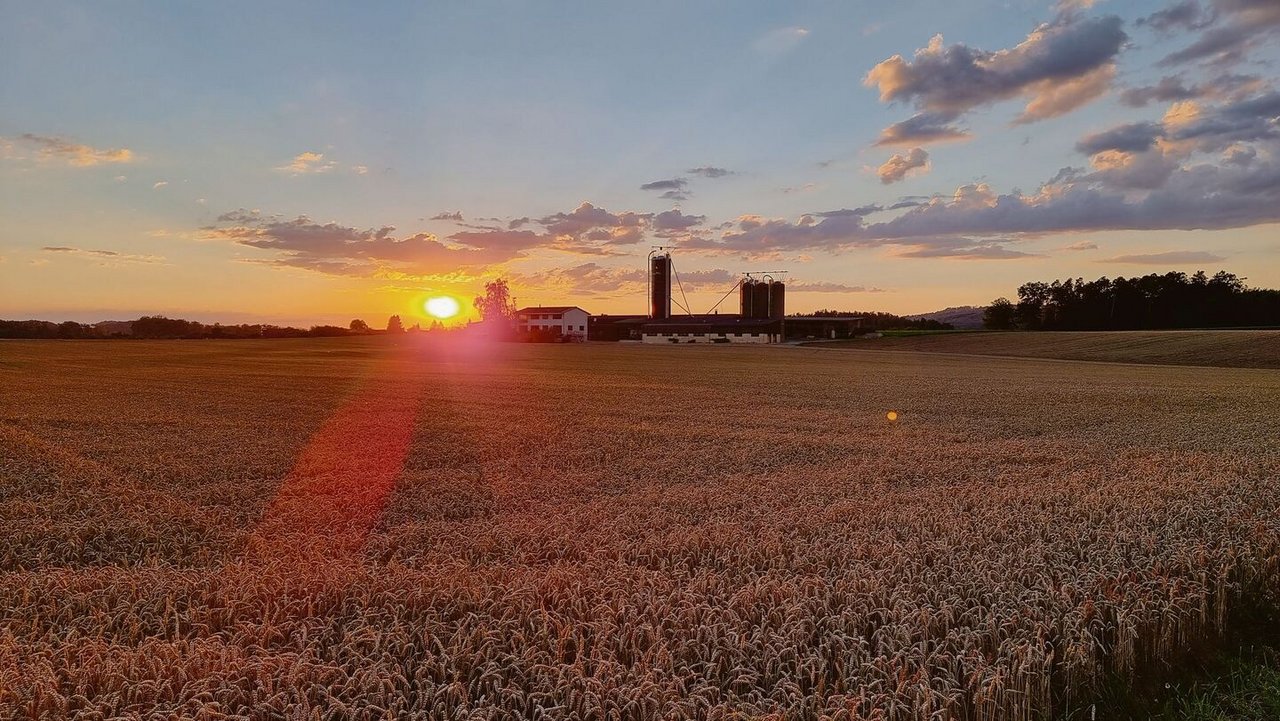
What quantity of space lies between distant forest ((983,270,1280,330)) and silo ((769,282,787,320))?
46.5 m

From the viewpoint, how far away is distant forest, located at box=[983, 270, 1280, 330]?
422 ft

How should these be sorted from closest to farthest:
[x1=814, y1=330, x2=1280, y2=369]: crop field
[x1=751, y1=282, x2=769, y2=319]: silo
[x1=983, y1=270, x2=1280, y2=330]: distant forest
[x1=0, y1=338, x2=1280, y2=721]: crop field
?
[x1=0, y1=338, x2=1280, y2=721]: crop field, [x1=814, y1=330, x2=1280, y2=369]: crop field, [x1=983, y1=270, x2=1280, y2=330]: distant forest, [x1=751, y1=282, x2=769, y2=319]: silo

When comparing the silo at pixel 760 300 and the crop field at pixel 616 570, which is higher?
the silo at pixel 760 300

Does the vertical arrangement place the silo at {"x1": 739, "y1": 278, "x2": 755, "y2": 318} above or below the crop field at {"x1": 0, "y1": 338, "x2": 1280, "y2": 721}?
above

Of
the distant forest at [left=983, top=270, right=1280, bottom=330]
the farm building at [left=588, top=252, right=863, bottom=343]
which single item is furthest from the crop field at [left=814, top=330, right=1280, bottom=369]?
the distant forest at [left=983, top=270, right=1280, bottom=330]

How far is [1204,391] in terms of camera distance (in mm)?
32406

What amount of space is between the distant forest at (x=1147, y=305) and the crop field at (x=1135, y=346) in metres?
45.6

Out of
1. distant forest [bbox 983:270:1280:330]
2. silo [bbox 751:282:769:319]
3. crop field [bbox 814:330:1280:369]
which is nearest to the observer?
crop field [bbox 814:330:1280:369]

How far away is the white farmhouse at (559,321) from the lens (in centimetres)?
14312

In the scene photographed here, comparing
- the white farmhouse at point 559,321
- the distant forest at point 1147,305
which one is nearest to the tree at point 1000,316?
the distant forest at point 1147,305

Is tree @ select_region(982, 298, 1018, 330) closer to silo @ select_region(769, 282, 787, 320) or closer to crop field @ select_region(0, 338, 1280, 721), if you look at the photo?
silo @ select_region(769, 282, 787, 320)

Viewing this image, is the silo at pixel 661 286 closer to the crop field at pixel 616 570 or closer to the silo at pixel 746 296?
the silo at pixel 746 296

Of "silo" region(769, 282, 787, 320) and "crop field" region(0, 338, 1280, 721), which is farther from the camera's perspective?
"silo" region(769, 282, 787, 320)

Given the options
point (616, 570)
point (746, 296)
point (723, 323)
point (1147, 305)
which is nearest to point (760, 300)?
point (746, 296)
